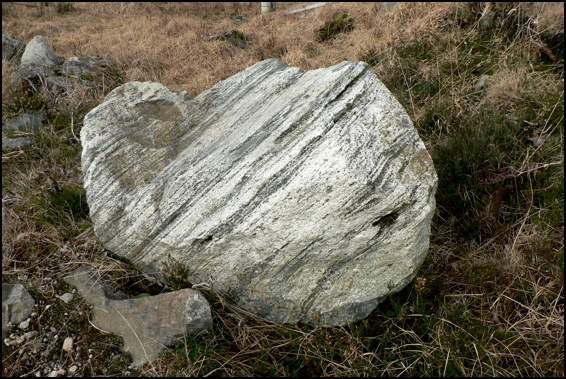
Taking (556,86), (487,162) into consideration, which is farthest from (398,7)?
(487,162)

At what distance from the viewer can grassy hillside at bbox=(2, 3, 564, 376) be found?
3117 mm

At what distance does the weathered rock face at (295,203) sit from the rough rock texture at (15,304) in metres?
0.77

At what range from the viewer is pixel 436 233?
14.1 feet

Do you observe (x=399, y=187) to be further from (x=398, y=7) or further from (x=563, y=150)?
(x=398, y=7)

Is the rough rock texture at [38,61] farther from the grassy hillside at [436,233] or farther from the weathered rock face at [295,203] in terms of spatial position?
the weathered rock face at [295,203]

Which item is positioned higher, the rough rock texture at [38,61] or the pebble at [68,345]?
the rough rock texture at [38,61]

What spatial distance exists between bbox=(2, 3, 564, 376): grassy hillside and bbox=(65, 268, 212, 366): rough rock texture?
9 cm

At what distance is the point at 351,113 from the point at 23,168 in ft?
15.3

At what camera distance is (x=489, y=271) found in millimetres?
3691

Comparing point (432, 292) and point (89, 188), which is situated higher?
point (89, 188)

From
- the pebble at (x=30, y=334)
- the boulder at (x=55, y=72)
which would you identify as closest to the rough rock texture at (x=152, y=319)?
the pebble at (x=30, y=334)

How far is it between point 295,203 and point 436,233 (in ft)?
6.60

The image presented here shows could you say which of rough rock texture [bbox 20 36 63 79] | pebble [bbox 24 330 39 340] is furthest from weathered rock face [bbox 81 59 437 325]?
rough rock texture [bbox 20 36 63 79]

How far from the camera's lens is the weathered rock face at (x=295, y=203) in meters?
3.08
